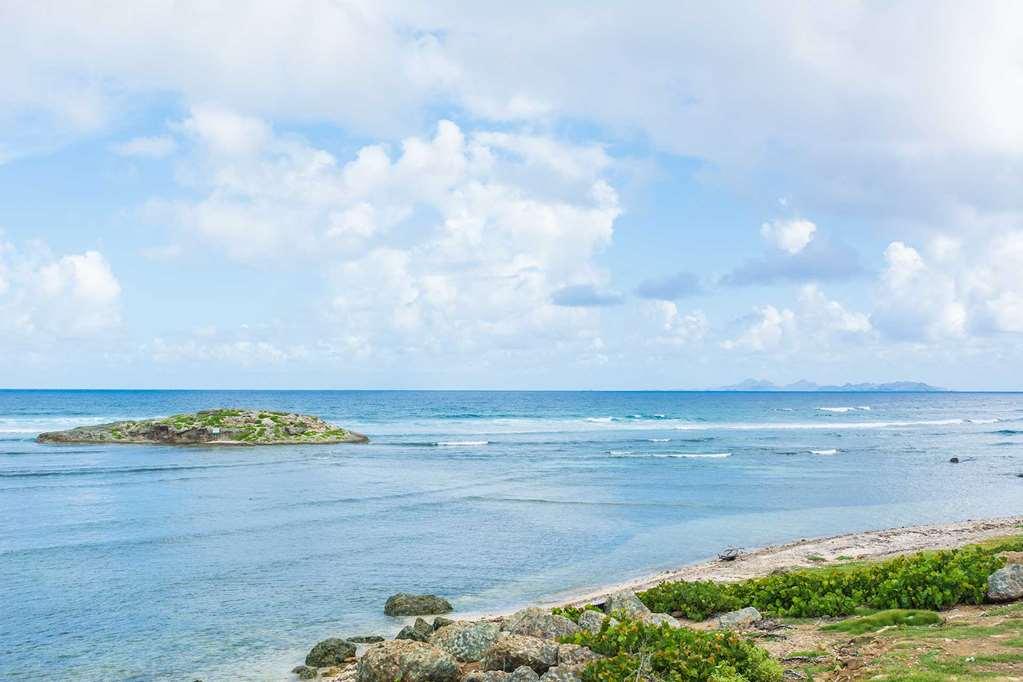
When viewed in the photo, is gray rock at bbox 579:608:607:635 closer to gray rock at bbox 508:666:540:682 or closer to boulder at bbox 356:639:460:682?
gray rock at bbox 508:666:540:682

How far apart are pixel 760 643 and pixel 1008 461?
202 ft

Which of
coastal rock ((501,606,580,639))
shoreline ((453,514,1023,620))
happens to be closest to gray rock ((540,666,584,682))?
coastal rock ((501,606,580,639))

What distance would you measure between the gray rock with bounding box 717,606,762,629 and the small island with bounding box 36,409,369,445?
65170 mm

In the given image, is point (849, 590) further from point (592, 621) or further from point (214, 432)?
point (214, 432)

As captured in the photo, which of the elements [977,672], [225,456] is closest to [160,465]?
[225,456]

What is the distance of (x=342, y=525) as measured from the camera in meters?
33.3

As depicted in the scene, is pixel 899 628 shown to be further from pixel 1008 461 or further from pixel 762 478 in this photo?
pixel 1008 461

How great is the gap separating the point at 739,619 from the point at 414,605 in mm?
8789

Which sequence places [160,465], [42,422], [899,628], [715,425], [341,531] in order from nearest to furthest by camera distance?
[899,628] < [341,531] < [160,465] < [42,422] < [715,425]

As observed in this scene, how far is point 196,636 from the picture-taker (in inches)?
731

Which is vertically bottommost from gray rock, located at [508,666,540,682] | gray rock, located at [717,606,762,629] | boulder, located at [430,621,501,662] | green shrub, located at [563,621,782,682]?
gray rock, located at [717,606,762,629]

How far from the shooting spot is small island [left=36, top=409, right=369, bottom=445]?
74.1m

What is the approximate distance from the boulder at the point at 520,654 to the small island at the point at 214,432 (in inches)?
2616

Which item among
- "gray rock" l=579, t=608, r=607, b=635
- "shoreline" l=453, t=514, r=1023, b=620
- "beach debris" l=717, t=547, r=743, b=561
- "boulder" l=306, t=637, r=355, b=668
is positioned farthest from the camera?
"beach debris" l=717, t=547, r=743, b=561
